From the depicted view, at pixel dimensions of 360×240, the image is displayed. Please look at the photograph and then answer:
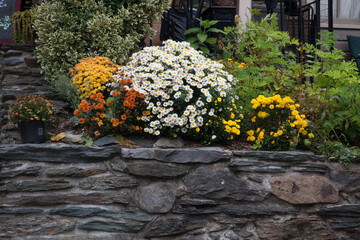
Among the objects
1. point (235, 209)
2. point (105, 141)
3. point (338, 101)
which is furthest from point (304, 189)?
point (105, 141)

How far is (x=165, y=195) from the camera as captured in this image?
9.43ft

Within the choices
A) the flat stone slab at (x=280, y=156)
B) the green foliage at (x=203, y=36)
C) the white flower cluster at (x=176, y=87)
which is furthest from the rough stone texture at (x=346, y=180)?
the green foliage at (x=203, y=36)

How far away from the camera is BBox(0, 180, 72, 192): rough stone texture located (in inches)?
110

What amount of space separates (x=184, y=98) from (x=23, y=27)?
283 centimetres

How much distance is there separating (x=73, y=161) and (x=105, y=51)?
72.9 inches

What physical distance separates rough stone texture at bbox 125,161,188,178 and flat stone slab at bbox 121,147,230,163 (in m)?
0.05

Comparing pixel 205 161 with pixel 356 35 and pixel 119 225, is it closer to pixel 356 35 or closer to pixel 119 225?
pixel 119 225

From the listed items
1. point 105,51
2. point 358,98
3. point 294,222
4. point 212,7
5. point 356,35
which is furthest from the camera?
point 356,35

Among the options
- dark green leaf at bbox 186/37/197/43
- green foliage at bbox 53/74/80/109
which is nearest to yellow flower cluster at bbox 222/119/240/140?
green foliage at bbox 53/74/80/109

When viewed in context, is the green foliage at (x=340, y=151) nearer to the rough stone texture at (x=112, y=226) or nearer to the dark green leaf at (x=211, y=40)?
the rough stone texture at (x=112, y=226)

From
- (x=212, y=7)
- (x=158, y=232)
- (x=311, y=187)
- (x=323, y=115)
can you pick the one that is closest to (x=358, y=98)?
(x=323, y=115)

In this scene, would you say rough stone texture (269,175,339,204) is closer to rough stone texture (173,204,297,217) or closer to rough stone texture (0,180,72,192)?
rough stone texture (173,204,297,217)

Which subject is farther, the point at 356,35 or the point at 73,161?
the point at 356,35

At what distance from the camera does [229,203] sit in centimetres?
295
